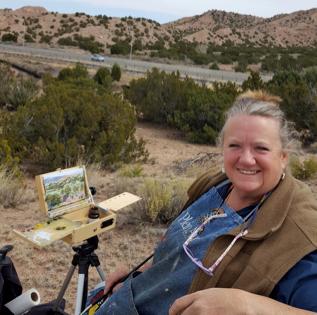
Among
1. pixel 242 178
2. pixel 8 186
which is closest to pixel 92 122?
pixel 8 186

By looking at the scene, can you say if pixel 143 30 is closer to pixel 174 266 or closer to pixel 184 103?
pixel 184 103

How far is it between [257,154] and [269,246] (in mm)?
448

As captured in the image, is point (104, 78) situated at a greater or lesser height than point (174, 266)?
lesser

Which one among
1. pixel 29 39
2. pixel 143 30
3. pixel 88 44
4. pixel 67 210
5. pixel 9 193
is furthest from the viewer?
pixel 143 30

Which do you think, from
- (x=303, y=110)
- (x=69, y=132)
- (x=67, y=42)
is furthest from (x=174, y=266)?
(x=67, y=42)

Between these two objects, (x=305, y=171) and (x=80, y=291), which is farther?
(x=305, y=171)

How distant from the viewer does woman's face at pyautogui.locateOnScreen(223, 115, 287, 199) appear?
189 cm

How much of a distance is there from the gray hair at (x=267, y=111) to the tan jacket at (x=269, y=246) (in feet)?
0.78

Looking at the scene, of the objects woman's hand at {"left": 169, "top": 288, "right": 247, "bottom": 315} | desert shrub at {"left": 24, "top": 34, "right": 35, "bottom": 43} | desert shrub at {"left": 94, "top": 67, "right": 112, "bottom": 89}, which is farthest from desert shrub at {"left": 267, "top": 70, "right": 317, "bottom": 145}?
desert shrub at {"left": 24, "top": 34, "right": 35, "bottom": 43}

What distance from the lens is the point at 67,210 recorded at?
277 cm

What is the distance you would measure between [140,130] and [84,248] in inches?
489

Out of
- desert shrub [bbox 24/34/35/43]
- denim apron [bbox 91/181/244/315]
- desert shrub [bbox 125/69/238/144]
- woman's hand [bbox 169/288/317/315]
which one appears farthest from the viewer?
→ desert shrub [bbox 24/34/35/43]

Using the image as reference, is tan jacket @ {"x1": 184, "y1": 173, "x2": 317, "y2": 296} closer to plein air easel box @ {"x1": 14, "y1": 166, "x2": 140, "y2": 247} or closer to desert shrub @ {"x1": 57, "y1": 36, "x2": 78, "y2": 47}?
plein air easel box @ {"x1": 14, "y1": 166, "x2": 140, "y2": 247}

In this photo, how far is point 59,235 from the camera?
8.30ft
